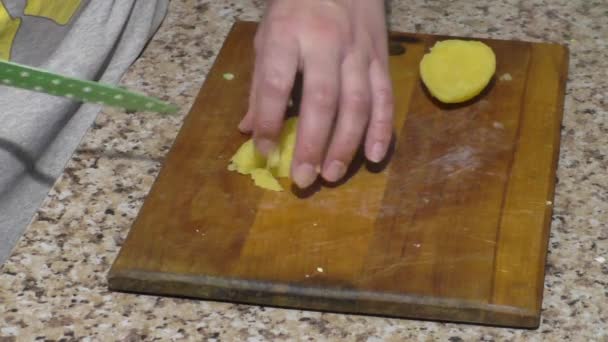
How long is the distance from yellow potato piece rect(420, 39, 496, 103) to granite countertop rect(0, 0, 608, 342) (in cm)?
14

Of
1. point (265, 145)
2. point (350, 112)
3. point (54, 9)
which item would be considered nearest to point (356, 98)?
point (350, 112)

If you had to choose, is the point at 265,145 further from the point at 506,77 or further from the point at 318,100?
the point at 506,77

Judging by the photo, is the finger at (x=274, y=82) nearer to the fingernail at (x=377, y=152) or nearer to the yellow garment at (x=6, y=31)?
the fingernail at (x=377, y=152)

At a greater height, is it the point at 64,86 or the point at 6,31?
the point at 64,86

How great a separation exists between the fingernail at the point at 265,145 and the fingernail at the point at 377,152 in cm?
12

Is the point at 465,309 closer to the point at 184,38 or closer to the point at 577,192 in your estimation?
the point at 577,192

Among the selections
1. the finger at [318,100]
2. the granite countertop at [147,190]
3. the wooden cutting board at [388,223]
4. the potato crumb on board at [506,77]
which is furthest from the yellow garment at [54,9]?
the potato crumb on board at [506,77]

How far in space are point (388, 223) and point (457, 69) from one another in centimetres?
32

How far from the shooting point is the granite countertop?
41.9 inches

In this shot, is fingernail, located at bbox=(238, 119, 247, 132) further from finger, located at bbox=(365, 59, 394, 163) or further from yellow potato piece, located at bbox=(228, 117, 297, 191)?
finger, located at bbox=(365, 59, 394, 163)

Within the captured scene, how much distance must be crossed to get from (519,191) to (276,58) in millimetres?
347

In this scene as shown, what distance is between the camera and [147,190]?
1.26 metres

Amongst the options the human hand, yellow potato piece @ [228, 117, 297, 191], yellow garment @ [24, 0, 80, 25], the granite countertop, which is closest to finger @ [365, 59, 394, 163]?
the human hand

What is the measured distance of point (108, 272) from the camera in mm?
1121
